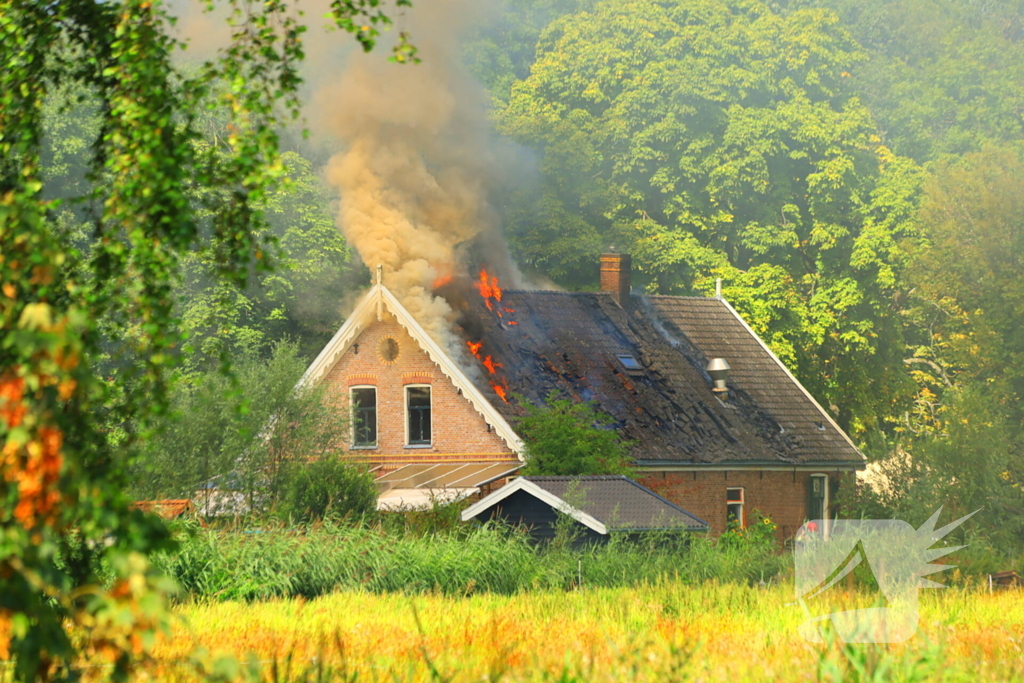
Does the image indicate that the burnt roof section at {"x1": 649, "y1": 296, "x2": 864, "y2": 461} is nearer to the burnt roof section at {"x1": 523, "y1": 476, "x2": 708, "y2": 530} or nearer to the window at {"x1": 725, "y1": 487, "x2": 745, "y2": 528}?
the window at {"x1": 725, "y1": 487, "x2": 745, "y2": 528}

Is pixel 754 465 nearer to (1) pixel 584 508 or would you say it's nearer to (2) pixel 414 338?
(2) pixel 414 338

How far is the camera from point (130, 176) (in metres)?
6.78

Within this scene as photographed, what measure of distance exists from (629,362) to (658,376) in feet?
2.84

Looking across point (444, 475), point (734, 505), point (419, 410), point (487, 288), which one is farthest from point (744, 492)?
point (419, 410)

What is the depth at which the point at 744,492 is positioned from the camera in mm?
35094

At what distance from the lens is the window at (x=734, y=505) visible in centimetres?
3447

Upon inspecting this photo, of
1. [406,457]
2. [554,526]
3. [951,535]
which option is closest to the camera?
[554,526]

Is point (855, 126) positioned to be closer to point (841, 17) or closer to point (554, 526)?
point (841, 17)

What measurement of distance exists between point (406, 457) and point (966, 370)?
1858 centimetres

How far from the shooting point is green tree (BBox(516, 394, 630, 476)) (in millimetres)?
29250

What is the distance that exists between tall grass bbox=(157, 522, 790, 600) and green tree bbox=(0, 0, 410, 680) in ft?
37.1

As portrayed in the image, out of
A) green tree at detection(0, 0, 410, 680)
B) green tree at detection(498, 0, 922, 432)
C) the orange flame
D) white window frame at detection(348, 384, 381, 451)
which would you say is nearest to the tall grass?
white window frame at detection(348, 384, 381, 451)

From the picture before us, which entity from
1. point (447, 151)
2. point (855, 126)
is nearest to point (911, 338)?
point (855, 126)

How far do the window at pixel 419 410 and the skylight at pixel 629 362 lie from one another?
603cm
